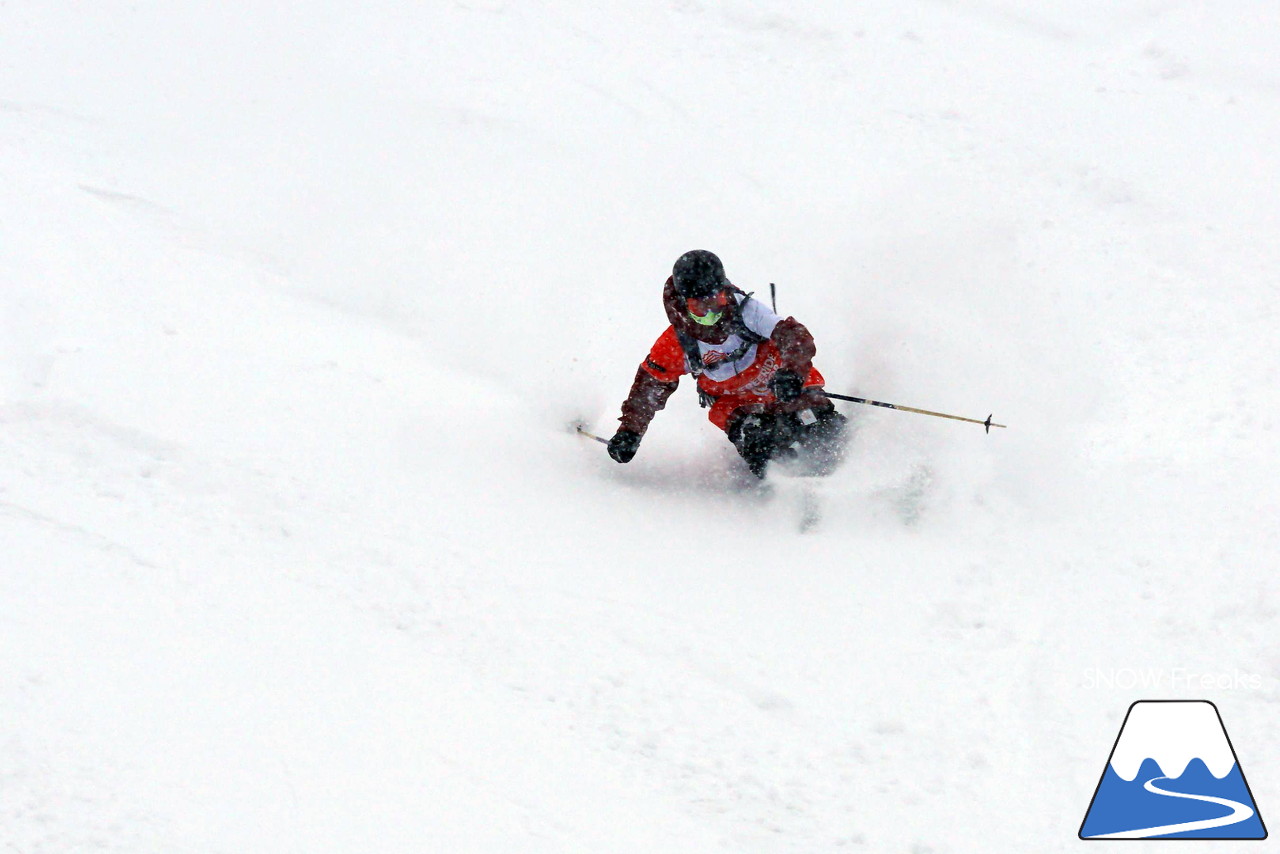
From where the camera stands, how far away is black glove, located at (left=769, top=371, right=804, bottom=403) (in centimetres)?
621

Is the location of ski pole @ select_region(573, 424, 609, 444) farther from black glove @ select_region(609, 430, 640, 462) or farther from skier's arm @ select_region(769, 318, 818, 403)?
skier's arm @ select_region(769, 318, 818, 403)

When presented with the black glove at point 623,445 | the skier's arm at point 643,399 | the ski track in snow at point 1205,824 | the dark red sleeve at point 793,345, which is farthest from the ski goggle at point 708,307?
the ski track in snow at point 1205,824

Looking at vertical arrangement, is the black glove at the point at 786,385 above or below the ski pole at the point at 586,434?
above

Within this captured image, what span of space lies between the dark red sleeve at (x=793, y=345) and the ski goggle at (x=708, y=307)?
0.39 m

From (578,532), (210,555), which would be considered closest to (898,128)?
(578,532)

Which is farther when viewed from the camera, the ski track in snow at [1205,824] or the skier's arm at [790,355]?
the skier's arm at [790,355]

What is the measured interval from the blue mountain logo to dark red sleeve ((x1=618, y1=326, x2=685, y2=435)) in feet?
10.5

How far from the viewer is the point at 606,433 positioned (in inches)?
297

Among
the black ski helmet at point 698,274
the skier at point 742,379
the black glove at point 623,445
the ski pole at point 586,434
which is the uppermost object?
the black ski helmet at point 698,274

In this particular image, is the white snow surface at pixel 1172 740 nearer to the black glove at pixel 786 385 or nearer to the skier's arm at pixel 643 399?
the black glove at pixel 786 385

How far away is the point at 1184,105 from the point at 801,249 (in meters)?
5.08
